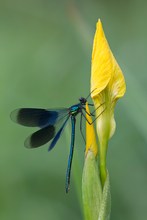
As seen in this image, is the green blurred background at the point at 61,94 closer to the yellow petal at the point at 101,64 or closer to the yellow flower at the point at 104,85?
the yellow flower at the point at 104,85

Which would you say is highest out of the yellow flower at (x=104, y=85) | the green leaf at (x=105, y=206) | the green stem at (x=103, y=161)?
the yellow flower at (x=104, y=85)

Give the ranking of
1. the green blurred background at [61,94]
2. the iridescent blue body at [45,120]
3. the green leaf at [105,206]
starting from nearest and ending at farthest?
the green leaf at [105,206], the iridescent blue body at [45,120], the green blurred background at [61,94]

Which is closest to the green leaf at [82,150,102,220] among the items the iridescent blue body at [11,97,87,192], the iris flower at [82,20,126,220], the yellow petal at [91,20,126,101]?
the iris flower at [82,20,126,220]

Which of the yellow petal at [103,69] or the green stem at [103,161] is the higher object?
the yellow petal at [103,69]

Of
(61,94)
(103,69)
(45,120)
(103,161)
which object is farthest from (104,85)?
(61,94)

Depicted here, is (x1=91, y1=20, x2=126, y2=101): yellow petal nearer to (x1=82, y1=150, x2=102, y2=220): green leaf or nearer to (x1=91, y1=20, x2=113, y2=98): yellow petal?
(x1=91, y1=20, x2=113, y2=98): yellow petal

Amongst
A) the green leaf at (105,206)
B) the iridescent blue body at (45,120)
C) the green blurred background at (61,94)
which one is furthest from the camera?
the green blurred background at (61,94)

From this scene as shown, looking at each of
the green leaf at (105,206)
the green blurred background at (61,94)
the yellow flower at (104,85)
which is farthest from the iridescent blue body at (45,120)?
the green leaf at (105,206)
